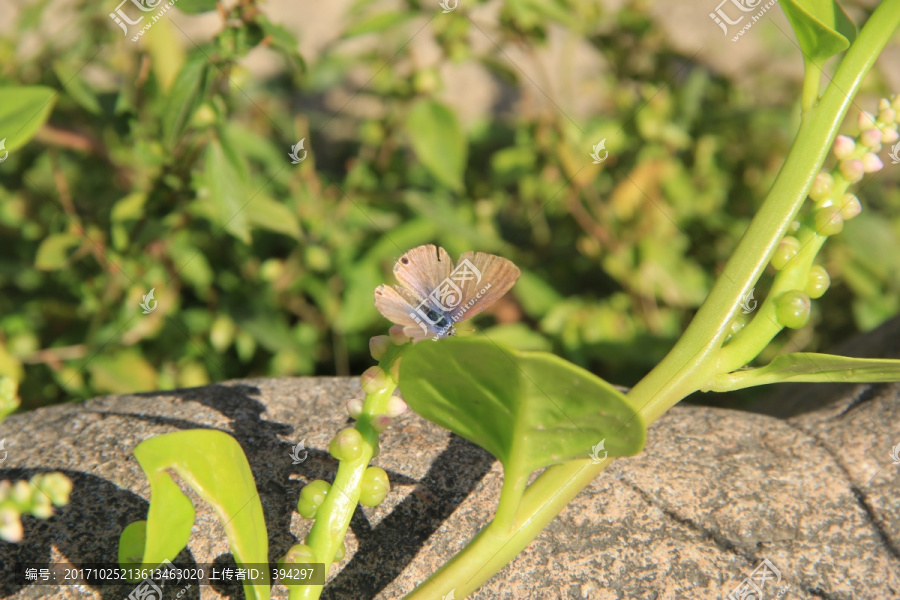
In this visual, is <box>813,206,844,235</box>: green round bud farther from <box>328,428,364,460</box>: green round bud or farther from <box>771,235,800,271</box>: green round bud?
<box>328,428,364,460</box>: green round bud

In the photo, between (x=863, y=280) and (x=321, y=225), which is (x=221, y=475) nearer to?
(x=321, y=225)

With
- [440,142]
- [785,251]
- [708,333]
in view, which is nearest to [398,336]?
[708,333]

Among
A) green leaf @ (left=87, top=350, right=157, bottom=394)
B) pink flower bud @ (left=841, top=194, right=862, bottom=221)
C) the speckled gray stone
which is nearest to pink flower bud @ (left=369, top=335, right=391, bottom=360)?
the speckled gray stone

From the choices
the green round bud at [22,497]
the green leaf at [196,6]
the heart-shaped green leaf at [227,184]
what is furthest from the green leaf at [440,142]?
the green round bud at [22,497]

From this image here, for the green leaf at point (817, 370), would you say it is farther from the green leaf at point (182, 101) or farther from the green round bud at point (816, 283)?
the green leaf at point (182, 101)

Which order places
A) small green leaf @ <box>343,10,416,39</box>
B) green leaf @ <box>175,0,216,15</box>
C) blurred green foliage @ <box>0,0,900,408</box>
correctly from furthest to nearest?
1. small green leaf @ <box>343,10,416,39</box>
2. blurred green foliage @ <box>0,0,900,408</box>
3. green leaf @ <box>175,0,216,15</box>

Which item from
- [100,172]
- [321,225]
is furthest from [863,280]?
[100,172]
